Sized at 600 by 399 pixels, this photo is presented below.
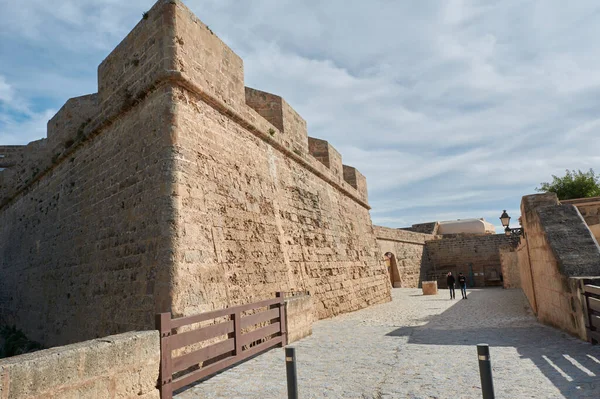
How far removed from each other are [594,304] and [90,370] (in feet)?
19.1

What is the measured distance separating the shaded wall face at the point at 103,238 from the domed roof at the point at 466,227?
31859 mm

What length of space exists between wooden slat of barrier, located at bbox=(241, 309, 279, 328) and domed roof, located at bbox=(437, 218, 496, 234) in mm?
31716

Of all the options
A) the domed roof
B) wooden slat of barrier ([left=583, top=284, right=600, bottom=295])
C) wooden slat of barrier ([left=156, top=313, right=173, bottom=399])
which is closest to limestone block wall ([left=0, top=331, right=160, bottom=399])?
wooden slat of barrier ([left=156, top=313, right=173, bottom=399])

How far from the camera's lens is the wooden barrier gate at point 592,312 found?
16.4 feet

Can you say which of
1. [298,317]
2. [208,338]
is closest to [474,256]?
[298,317]

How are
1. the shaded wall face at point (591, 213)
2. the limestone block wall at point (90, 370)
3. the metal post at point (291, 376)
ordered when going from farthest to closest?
the shaded wall face at point (591, 213), the metal post at point (291, 376), the limestone block wall at point (90, 370)

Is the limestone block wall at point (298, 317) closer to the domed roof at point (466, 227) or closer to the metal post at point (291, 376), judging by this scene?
the metal post at point (291, 376)

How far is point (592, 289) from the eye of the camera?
4.98 meters

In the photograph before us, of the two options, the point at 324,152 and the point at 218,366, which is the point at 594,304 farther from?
the point at 324,152

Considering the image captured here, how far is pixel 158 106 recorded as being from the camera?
6246 millimetres

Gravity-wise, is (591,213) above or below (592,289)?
above

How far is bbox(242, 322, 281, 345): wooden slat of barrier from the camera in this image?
17.7ft

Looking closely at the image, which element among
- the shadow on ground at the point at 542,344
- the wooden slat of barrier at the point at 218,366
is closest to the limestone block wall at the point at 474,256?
the shadow on ground at the point at 542,344

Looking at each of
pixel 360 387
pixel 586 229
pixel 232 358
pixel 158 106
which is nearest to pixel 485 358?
pixel 360 387
